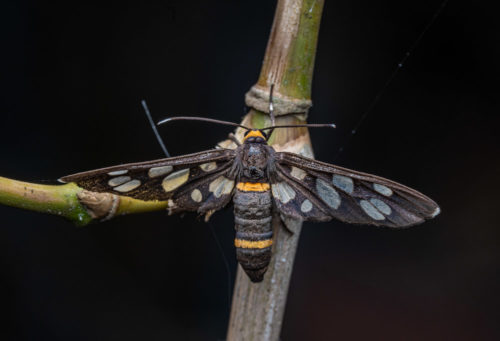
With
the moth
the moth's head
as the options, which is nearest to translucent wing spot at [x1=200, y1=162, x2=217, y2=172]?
the moth

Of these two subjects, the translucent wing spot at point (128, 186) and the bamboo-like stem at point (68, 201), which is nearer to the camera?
the bamboo-like stem at point (68, 201)

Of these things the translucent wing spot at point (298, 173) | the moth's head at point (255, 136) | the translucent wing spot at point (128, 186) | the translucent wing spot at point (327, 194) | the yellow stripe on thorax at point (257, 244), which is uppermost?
the moth's head at point (255, 136)

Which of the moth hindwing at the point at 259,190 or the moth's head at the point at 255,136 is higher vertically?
the moth's head at the point at 255,136

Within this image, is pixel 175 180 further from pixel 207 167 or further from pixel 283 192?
pixel 283 192

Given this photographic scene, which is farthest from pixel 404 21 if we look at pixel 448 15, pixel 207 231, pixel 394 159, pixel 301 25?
pixel 207 231

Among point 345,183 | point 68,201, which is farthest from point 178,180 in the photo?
point 345,183

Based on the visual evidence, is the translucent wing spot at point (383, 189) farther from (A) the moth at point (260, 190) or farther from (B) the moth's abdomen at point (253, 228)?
(B) the moth's abdomen at point (253, 228)

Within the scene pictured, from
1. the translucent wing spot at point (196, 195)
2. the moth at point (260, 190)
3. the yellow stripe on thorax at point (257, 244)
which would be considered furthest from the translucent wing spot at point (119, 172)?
the yellow stripe on thorax at point (257, 244)
